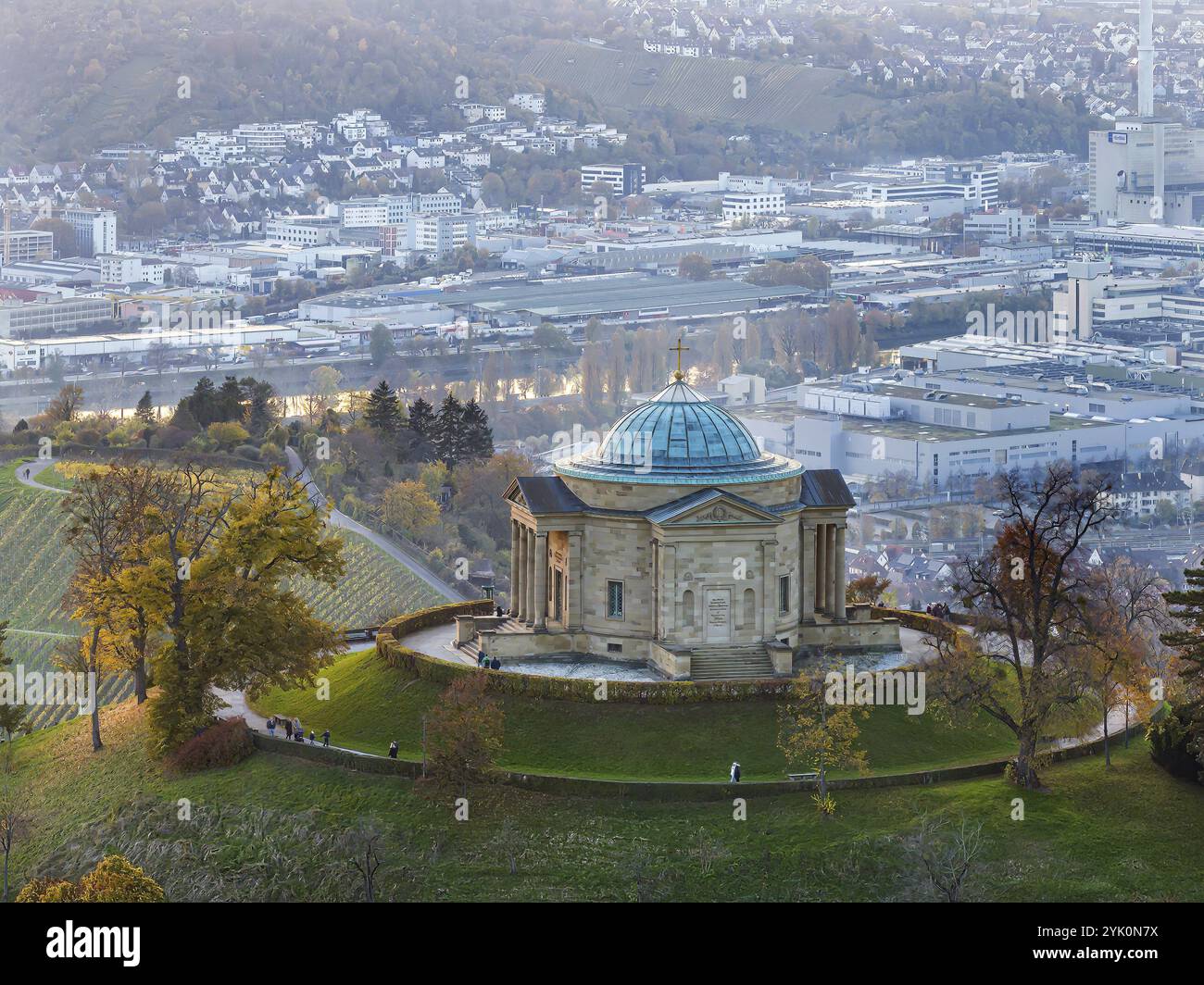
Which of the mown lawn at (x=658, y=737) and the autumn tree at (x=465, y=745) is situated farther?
the mown lawn at (x=658, y=737)

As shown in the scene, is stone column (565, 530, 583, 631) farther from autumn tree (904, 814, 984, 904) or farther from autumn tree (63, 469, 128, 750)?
autumn tree (904, 814, 984, 904)


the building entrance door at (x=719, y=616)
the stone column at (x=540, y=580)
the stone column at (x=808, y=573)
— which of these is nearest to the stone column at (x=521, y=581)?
the stone column at (x=540, y=580)

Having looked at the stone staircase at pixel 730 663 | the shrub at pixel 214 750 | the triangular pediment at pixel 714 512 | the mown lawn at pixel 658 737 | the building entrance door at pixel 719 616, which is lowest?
the shrub at pixel 214 750

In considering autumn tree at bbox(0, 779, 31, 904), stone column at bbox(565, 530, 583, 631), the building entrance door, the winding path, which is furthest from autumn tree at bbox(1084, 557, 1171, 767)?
the winding path

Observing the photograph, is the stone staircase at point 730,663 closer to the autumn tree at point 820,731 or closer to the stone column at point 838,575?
the autumn tree at point 820,731

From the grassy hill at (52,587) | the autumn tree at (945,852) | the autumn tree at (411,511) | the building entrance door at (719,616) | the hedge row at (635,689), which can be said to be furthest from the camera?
the autumn tree at (411,511)

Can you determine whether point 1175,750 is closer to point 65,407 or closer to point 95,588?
point 95,588

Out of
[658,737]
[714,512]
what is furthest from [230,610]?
[714,512]
